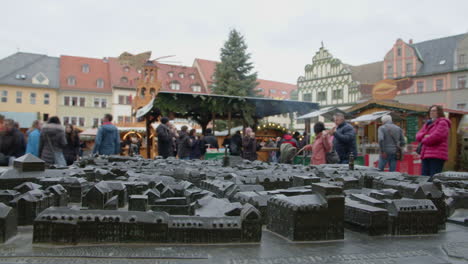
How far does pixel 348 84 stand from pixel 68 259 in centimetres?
4390

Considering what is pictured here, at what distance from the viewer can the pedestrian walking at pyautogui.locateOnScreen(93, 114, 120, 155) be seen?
8.05m

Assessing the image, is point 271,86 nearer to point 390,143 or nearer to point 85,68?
point 85,68

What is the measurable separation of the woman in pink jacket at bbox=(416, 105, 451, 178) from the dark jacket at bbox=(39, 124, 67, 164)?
5.89m

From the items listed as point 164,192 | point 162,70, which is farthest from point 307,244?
point 162,70

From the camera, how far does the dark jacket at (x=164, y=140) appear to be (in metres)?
8.62

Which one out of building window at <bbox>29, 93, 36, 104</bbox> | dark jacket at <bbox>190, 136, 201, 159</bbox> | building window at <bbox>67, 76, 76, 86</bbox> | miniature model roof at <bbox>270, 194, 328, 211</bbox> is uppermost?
building window at <bbox>67, 76, 76, 86</bbox>

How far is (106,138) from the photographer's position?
8.18 metres

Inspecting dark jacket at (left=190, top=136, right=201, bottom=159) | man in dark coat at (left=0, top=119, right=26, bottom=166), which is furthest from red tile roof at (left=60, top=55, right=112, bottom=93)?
man in dark coat at (left=0, top=119, right=26, bottom=166)

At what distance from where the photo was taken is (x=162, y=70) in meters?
52.4

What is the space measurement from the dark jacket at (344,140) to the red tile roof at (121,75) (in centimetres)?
4337

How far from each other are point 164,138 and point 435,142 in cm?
539

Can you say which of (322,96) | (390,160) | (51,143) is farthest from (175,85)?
(390,160)

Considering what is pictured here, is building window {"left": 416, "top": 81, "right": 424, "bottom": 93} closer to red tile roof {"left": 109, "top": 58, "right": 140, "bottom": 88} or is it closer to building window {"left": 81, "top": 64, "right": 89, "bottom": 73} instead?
red tile roof {"left": 109, "top": 58, "right": 140, "bottom": 88}

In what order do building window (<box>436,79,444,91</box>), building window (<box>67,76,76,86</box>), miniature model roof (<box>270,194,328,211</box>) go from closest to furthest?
1. miniature model roof (<box>270,194,328,211</box>)
2. building window (<box>436,79,444,91</box>)
3. building window (<box>67,76,76,86</box>)
